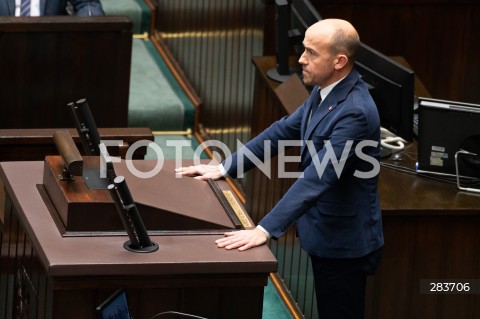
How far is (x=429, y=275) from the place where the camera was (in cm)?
481

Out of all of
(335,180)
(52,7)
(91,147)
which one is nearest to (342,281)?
(335,180)

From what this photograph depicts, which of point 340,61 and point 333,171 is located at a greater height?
point 340,61

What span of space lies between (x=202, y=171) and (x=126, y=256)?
0.71 m

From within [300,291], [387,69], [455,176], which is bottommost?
[300,291]

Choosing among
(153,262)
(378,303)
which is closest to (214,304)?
(153,262)

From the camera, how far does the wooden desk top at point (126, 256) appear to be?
11.2ft

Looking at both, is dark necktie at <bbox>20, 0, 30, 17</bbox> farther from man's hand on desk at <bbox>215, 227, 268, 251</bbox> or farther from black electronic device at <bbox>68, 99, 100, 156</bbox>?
man's hand on desk at <bbox>215, 227, 268, 251</bbox>

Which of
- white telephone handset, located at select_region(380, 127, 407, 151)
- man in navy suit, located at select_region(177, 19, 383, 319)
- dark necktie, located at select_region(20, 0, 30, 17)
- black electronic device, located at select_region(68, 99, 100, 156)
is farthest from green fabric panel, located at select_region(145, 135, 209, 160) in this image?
black electronic device, located at select_region(68, 99, 100, 156)

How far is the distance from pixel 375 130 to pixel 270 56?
2.01 metres

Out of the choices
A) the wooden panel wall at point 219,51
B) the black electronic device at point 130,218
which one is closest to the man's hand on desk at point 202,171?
the black electronic device at point 130,218

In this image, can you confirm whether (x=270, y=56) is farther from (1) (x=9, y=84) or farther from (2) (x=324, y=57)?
(2) (x=324, y=57)

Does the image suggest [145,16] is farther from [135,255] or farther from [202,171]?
[135,255]

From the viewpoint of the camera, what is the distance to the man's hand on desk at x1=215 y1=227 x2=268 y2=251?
3607 mm

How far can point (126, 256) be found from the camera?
137 inches
